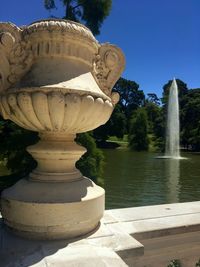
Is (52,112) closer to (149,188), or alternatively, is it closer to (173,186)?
(149,188)

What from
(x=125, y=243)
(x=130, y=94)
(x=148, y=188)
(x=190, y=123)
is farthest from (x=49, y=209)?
(x=130, y=94)

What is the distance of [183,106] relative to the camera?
50.8m

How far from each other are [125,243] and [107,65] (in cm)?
119

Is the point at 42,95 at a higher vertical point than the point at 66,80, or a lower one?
lower

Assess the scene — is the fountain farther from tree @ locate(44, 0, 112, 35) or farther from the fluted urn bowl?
the fluted urn bowl

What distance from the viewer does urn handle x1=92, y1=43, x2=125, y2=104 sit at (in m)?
2.12

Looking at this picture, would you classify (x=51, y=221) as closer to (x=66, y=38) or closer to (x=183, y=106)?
(x=66, y=38)

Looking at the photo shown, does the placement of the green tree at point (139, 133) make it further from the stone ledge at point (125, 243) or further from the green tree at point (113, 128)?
the stone ledge at point (125, 243)

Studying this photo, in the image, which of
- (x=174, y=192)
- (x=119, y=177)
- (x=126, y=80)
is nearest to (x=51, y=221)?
(x=174, y=192)

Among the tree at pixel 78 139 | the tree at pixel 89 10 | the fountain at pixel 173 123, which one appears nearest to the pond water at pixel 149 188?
the tree at pixel 78 139

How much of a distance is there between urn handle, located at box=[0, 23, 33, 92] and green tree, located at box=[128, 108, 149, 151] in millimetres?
44534

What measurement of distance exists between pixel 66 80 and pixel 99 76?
1.30 feet

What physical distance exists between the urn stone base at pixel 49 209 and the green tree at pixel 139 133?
44.5 meters

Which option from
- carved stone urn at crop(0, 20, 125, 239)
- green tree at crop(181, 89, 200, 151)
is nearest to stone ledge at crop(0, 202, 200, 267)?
carved stone urn at crop(0, 20, 125, 239)
